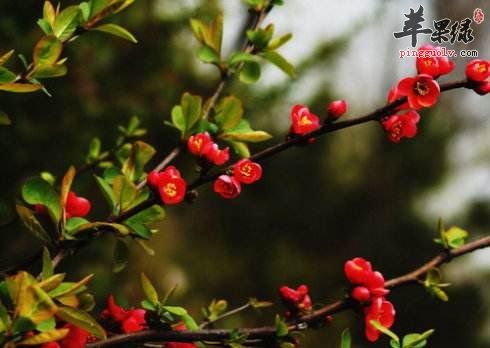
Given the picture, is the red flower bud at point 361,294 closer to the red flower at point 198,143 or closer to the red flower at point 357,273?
the red flower at point 357,273

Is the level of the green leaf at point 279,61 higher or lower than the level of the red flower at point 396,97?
higher

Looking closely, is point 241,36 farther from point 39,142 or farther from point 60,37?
point 60,37

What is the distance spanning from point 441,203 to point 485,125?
586 mm

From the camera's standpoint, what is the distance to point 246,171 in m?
0.47

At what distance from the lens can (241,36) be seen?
1524 millimetres

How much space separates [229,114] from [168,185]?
130 millimetres

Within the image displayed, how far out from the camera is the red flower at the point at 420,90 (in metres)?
0.45

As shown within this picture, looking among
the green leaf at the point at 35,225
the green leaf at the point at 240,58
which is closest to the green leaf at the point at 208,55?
the green leaf at the point at 240,58

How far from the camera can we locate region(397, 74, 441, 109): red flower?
1.47 ft

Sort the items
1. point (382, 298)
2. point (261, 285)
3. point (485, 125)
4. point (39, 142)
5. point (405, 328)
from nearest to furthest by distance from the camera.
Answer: point (382, 298), point (39, 142), point (261, 285), point (405, 328), point (485, 125)

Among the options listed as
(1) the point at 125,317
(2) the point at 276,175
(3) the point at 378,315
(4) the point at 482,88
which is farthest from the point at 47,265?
(2) the point at 276,175

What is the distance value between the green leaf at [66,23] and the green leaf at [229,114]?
144 mm

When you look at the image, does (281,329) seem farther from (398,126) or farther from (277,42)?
(277,42)

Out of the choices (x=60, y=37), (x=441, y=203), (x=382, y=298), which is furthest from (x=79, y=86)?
(x=441, y=203)
